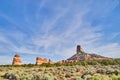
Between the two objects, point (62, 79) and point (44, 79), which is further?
point (62, 79)

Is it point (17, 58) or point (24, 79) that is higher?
point (17, 58)

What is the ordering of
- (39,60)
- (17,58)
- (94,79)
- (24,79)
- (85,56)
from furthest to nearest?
(85,56)
(39,60)
(17,58)
(24,79)
(94,79)

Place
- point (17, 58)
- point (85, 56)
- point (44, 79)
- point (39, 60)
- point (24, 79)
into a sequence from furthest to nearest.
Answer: point (85, 56), point (39, 60), point (17, 58), point (24, 79), point (44, 79)

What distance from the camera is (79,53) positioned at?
18912 centimetres

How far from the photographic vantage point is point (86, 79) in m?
14.2

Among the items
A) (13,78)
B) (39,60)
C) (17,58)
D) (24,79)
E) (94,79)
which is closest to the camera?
(94,79)

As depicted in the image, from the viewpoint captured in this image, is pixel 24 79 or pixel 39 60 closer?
pixel 24 79

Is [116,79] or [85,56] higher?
[85,56]

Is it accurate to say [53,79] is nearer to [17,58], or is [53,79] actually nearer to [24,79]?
[24,79]

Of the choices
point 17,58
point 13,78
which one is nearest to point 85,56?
point 17,58

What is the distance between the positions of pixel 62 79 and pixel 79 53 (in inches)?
6759

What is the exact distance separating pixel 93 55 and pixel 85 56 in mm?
7622

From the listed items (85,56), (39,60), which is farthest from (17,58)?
(85,56)

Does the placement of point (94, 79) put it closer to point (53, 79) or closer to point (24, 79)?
point (53, 79)
